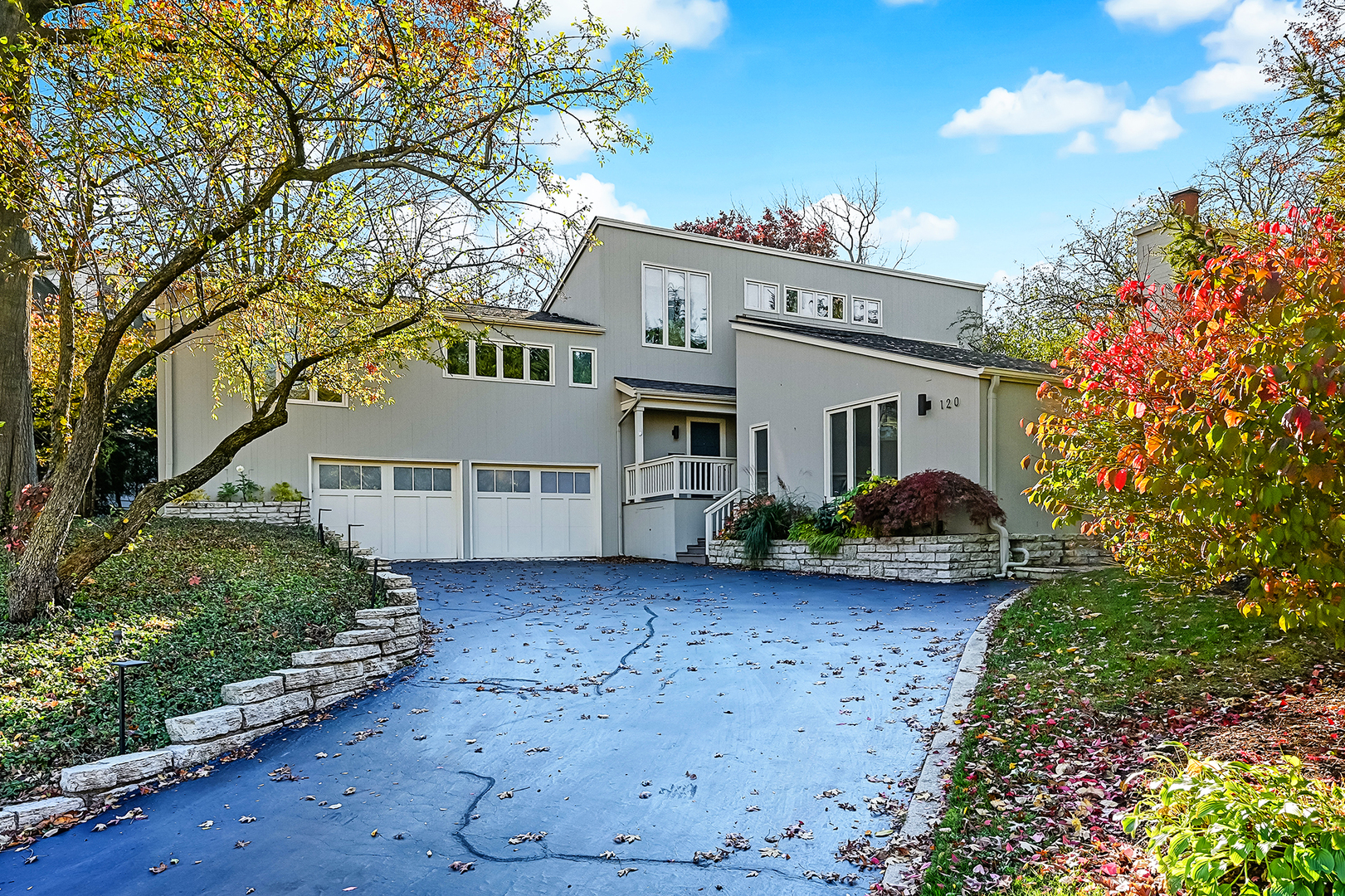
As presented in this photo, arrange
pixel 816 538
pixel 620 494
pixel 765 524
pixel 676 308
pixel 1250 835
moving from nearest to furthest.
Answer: pixel 1250 835 → pixel 816 538 → pixel 765 524 → pixel 620 494 → pixel 676 308

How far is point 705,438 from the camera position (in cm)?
1847

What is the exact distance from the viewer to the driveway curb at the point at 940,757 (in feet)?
10.9

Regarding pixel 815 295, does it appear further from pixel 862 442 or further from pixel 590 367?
pixel 862 442

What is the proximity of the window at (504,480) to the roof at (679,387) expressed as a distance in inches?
117

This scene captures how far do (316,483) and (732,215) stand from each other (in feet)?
64.2

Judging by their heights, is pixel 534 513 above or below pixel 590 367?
below

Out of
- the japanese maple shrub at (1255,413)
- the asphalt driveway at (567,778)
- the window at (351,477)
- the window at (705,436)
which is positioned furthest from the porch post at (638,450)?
the japanese maple shrub at (1255,413)

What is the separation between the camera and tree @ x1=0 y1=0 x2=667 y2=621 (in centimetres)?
649

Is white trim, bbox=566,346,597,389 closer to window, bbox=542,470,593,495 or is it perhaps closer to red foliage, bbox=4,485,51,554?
window, bbox=542,470,593,495

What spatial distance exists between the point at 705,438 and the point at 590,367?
309 cm

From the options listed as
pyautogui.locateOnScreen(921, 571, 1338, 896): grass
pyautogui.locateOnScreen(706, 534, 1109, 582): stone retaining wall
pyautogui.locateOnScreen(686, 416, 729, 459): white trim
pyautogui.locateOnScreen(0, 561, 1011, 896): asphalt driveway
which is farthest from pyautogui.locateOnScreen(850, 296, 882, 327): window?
pyautogui.locateOnScreen(921, 571, 1338, 896): grass

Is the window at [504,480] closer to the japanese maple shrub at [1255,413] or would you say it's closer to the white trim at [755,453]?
the white trim at [755,453]

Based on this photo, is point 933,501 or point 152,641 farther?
point 933,501

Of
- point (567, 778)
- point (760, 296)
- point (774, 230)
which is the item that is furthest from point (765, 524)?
point (774, 230)
